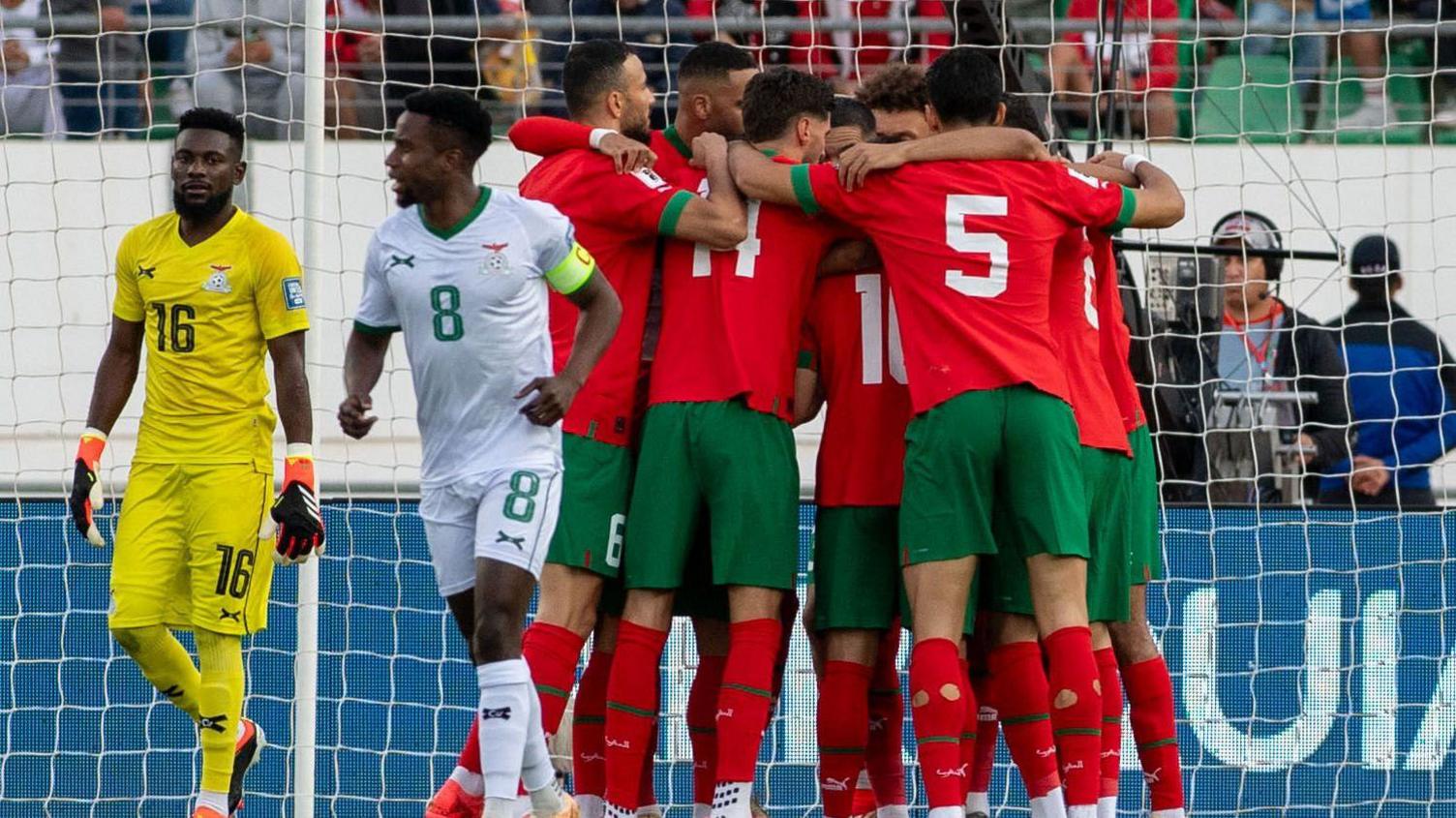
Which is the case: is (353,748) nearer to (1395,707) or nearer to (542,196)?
(542,196)

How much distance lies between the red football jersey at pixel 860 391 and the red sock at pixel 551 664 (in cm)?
90

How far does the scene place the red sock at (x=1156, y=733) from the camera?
21.3 feet

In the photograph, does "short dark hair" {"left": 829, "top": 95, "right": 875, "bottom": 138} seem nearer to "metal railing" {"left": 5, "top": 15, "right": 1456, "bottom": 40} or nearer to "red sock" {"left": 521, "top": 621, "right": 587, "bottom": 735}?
"red sock" {"left": 521, "top": 621, "right": 587, "bottom": 735}

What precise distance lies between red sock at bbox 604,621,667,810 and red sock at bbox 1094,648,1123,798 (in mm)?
1367

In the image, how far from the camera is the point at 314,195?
26.3 feet

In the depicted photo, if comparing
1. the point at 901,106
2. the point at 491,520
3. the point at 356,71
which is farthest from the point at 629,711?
the point at 356,71

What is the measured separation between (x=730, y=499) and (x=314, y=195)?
105 inches

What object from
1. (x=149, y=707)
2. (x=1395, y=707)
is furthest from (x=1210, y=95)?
(x=149, y=707)

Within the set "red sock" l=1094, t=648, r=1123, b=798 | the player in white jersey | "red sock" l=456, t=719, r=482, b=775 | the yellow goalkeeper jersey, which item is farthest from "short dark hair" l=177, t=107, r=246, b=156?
"red sock" l=1094, t=648, r=1123, b=798

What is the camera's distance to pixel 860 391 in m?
6.40

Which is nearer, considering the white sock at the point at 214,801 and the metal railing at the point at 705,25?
the white sock at the point at 214,801

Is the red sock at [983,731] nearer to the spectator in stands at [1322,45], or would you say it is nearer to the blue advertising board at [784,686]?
the blue advertising board at [784,686]

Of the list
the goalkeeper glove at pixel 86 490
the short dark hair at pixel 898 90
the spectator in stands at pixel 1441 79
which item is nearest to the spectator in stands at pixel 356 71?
the goalkeeper glove at pixel 86 490

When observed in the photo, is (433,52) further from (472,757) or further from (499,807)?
(499,807)
